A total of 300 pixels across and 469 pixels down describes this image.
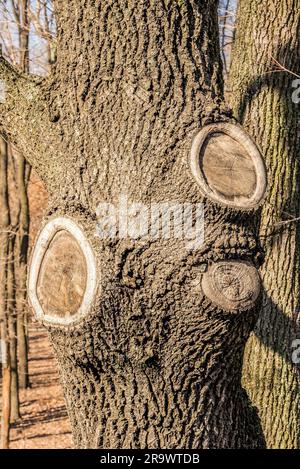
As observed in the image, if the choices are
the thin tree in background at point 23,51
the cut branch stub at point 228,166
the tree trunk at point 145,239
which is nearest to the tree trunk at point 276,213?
the tree trunk at point 145,239

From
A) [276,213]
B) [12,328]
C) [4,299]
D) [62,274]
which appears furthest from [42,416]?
[62,274]

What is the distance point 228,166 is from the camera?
254 cm

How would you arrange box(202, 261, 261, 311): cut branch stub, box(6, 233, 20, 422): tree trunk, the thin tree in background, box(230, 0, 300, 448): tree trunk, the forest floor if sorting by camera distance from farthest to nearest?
box(6, 233, 20, 422): tree trunk, the forest floor, the thin tree in background, box(230, 0, 300, 448): tree trunk, box(202, 261, 261, 311): cut branch stub

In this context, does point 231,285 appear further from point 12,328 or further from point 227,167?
point 12,328

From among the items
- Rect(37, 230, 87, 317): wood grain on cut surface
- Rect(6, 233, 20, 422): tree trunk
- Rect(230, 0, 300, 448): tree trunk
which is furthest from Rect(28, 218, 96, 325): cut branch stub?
Rect(6, 233, 20, 422): tree trunk

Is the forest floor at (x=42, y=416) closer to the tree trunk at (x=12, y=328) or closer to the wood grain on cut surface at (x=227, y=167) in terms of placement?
the tree trunk at (x=12, y=328)

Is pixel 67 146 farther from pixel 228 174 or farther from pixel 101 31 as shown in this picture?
pixel 228 174

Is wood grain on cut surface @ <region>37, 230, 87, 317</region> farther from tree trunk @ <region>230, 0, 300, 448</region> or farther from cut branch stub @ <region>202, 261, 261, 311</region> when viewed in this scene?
tree trunk @ <region>230, 0, 300, 448</region>

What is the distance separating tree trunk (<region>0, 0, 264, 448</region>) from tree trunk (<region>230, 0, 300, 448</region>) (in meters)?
2.29

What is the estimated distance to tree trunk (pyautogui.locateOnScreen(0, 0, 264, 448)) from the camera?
8.00 ft

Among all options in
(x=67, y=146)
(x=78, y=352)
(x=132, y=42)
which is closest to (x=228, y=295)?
(x=78, y=352)

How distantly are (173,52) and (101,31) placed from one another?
286 mm

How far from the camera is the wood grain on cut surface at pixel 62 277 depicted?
2.50 meters

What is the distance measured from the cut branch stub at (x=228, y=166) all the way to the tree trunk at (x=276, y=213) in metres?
2.40
